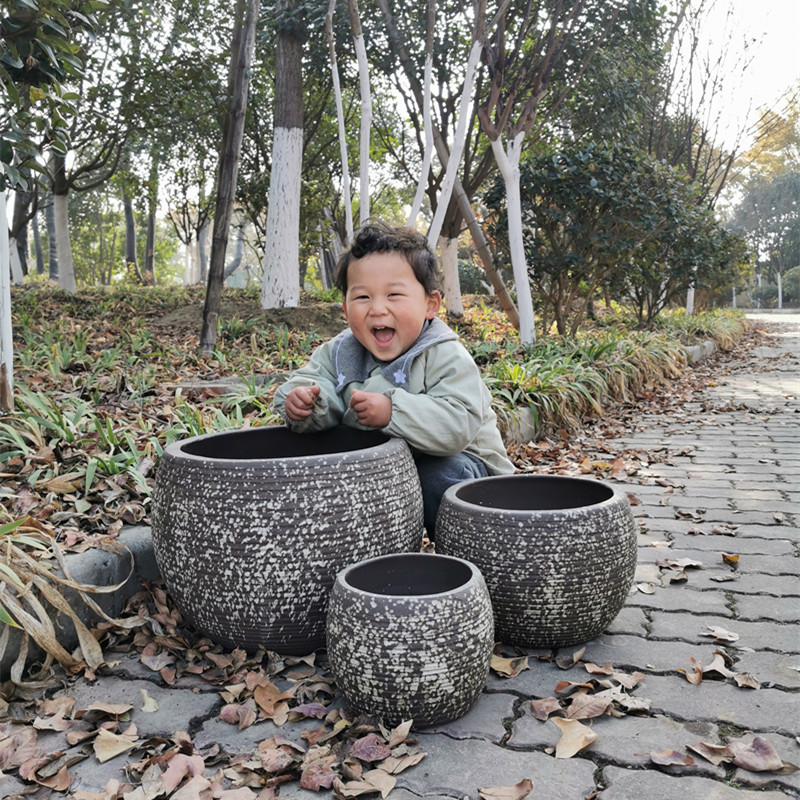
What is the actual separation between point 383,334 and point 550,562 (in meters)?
0.94

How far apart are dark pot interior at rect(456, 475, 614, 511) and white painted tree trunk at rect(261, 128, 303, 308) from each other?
20.2 feet

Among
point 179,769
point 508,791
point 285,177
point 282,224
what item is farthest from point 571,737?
point 285,177

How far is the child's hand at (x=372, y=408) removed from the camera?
218 centimetres

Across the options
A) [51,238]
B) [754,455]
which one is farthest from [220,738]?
[51,238]

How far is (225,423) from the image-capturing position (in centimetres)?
352

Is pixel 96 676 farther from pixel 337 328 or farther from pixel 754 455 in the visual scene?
pixel 337 328

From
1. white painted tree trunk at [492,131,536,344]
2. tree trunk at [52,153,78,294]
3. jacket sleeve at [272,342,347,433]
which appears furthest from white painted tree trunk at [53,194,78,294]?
jacket sleeve at [272,342,347,433]

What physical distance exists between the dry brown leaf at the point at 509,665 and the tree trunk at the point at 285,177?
21.8ft

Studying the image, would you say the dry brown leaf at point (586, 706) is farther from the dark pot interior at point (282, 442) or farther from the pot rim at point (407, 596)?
the dark pot interior at point (282, 442)

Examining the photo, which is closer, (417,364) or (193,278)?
(417,364)

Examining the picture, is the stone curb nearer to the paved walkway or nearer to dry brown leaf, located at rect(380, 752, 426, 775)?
the paved walkway

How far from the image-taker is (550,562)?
6.33ft

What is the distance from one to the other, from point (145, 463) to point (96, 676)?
1155 mm

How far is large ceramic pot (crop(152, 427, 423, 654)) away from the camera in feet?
6.13
